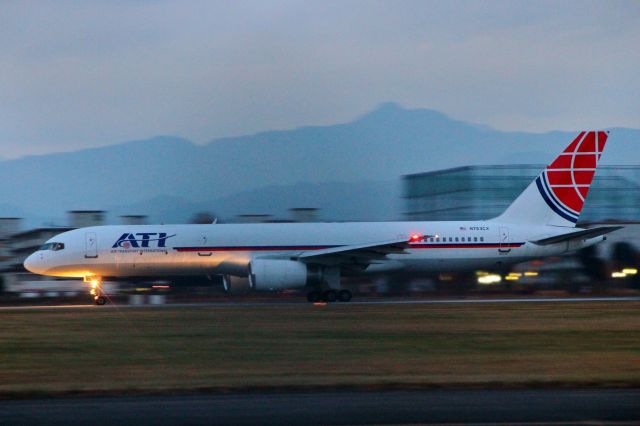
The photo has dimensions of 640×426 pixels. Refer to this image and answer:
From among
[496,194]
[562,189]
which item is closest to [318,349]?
[562,189]

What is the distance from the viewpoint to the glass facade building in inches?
2680

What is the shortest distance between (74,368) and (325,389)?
212 inches

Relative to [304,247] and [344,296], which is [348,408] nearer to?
[344,296]

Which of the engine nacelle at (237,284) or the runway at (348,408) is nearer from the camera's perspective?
the runway at (348,408)

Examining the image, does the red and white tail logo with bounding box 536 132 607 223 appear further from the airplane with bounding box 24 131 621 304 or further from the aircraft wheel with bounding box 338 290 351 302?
the aircraft wheel with bounding box 338 290 351 302

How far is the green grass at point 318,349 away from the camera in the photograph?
14977mm

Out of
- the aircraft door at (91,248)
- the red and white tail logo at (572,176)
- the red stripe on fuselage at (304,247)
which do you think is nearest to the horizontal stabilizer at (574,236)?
the red stripe on fuselage at (304,247)

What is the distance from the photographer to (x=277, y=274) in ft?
117

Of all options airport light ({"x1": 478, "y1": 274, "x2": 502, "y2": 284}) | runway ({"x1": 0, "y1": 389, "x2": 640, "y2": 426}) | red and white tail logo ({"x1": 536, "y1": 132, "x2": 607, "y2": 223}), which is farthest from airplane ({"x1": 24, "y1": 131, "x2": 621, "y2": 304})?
runway ({"x1": 0, "y1": 389, "x2": 640, "y2": 426})

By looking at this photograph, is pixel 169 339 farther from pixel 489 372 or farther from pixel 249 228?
pixel 249 228

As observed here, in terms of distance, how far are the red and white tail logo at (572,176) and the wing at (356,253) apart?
299 inches

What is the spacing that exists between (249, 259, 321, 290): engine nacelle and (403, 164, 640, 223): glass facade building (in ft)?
108

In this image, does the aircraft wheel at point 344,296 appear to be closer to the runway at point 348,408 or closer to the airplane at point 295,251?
the airplane at point 295,251

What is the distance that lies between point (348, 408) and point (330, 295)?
25.0m
